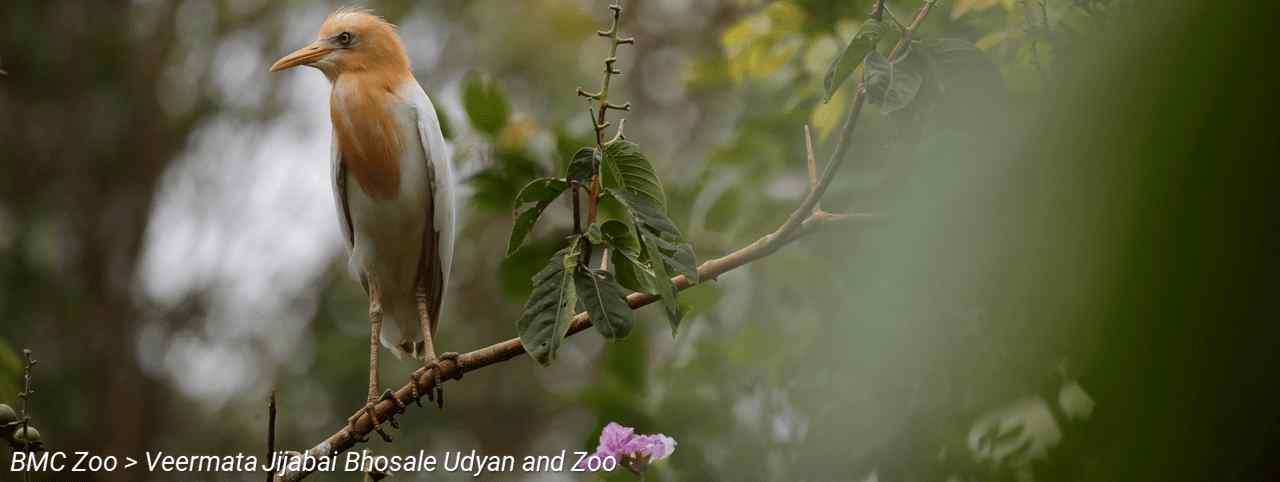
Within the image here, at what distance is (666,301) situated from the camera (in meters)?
0.93

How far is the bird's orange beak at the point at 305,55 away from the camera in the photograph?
1.50m

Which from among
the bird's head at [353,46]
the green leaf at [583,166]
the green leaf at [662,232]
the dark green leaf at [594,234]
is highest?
the bird's head at [353,46]

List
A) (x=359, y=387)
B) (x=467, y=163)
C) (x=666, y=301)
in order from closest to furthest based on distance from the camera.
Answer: (x=666, y=301)
(x=467, y=163)
(x=359, y=387)

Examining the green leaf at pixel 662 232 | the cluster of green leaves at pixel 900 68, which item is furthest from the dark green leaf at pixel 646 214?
the cluster of green leaves at pixel 900 68

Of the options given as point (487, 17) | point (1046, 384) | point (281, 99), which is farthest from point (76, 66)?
point (1046, 384)

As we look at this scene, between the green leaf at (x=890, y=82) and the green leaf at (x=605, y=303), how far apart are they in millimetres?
271

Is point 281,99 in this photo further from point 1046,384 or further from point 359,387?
point 1046,384

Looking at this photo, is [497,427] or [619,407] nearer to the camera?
[619,407]

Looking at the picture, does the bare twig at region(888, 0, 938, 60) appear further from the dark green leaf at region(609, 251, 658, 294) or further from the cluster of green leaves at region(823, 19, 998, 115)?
the dark green leaf at region(609, 251, 658, 294)

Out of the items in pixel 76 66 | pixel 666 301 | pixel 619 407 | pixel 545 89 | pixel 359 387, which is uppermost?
pixel 76 66

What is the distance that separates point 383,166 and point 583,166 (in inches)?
32.4

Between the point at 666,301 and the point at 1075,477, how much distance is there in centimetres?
75

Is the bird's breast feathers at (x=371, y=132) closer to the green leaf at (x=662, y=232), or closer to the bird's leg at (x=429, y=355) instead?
the bird's leg at (x=429, y=355)

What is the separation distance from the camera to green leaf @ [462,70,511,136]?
1681 millimetres
